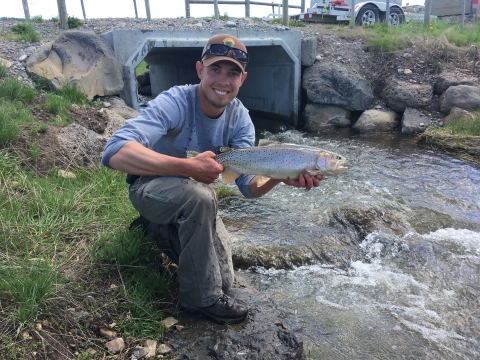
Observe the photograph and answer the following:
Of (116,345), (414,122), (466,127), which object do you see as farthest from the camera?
(414,122)

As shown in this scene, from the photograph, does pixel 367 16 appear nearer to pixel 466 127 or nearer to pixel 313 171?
pixel 466 127

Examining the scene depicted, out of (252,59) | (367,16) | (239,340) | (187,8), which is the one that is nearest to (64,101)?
(239,340)

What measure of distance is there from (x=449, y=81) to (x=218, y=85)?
41.4 ft

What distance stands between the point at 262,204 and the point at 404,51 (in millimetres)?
11347

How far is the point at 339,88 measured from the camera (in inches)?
571

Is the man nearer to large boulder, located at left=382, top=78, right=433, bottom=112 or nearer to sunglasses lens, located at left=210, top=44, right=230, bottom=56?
sunglasses lens, located at left=210, top=44, right=230, bottom=56

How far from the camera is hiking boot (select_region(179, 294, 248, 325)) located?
344 centimetres

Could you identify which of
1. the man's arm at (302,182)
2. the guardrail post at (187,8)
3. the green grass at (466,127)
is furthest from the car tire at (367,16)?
the man's arm at (302,182)

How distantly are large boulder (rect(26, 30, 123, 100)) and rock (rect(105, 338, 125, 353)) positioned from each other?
7.65m

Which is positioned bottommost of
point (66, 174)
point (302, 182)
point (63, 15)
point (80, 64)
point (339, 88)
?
point (339, 88)

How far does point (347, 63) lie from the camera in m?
15.3

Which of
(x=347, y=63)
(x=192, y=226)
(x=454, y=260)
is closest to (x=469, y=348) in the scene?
(x=454, y=260)

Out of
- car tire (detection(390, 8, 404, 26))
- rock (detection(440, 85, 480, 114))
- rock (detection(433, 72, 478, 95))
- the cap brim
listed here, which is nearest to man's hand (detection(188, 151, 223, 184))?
the cap brim

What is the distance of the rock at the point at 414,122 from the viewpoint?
1288 centimetres
